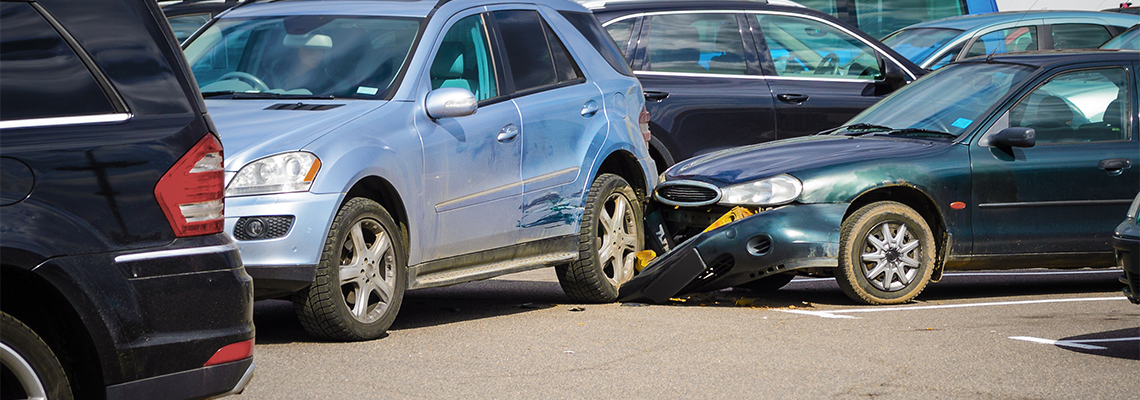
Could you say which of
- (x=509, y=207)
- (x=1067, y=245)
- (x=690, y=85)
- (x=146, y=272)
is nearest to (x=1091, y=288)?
(x=1067, y=245)

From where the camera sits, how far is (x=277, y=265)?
5984 millimetres

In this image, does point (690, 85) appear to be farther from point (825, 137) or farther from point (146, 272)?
point (146, 272)

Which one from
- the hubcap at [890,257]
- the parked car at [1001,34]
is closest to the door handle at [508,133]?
the hubcap at [890,257]

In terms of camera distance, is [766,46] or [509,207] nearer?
[509,207]

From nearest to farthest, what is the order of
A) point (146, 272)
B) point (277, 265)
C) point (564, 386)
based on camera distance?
point (146, 272) < point (564, 386) < point (277, 265)

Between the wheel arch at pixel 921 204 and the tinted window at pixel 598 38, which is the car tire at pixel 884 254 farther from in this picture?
the tinted window at pixel 598 38

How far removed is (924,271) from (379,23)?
3461 mm

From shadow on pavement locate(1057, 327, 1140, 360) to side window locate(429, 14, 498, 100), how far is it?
129 inches


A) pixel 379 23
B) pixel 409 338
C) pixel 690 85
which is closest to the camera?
pixel 409 338

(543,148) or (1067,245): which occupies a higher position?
(543,148)

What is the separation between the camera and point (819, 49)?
1109 cm

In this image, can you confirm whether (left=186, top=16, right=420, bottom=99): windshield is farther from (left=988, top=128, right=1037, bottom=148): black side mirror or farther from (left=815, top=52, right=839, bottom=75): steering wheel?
(left=815, top=52, right=839, bottom=75): steering wheel

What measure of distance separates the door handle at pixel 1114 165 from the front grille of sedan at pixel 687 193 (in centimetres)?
238

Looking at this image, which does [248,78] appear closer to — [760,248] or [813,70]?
[760,248]
